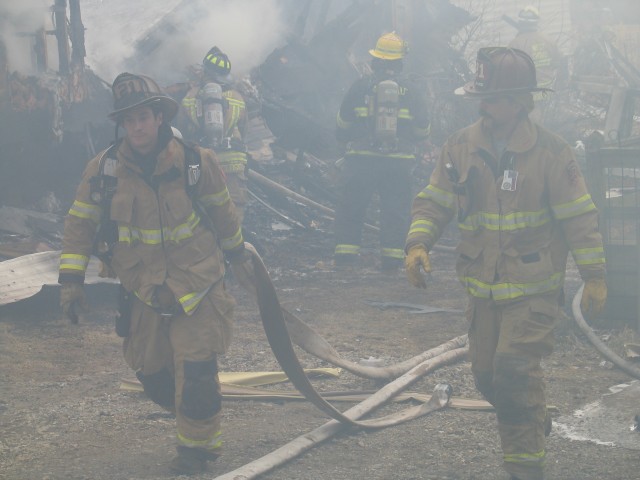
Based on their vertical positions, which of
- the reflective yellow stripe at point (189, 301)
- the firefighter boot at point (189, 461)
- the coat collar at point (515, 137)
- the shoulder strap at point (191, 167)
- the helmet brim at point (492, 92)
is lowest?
the firefighter boot at point (189, 461)

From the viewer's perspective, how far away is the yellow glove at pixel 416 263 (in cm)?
426

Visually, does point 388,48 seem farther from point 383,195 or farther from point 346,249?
point 346,249

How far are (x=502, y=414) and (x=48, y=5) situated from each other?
9142mm

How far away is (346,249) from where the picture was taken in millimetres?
10258

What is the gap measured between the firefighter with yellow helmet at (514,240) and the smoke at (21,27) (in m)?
7.39

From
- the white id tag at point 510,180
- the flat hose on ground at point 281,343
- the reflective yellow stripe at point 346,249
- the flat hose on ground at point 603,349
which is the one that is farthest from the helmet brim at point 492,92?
the reflective yellow stripe at point 346,249

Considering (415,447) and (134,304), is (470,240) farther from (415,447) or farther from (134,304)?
(134,304)

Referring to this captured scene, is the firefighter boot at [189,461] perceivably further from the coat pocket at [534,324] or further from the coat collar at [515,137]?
the coat collar at [515,137]

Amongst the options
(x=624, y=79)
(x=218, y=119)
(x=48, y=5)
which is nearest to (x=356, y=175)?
(x=218, y=119)

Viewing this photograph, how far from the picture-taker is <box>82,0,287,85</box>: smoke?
46.6 feet

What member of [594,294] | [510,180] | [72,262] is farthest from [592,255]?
[72,262]

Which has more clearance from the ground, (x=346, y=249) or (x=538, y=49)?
(x=538, y=49)

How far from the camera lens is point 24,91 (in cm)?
1041

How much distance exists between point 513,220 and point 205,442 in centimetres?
168
